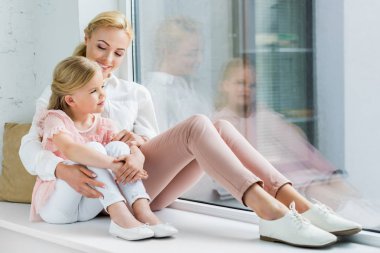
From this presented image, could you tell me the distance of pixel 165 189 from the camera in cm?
237

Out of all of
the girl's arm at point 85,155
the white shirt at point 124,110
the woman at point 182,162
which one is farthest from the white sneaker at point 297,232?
the white shirt at point 124,110

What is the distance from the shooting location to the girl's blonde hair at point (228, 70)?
7.82ft

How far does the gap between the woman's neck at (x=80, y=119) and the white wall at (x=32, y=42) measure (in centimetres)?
56

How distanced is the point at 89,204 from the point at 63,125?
0.96 feet

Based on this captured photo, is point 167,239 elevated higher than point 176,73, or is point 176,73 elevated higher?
point 176,73

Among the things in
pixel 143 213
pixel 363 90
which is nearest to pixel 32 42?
pixel 143 213

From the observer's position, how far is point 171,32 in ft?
8.91

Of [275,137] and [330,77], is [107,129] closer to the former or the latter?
[275,137]

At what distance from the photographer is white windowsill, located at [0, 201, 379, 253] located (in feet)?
6.28

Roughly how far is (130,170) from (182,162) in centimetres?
18

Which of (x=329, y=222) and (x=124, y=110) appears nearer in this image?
(x=329, y=222)

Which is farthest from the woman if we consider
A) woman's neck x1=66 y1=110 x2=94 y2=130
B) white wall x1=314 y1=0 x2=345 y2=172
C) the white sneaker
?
white wall x1=314 y1=0 x2=345 y2=172

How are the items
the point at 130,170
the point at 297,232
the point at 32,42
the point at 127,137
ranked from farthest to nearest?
the point at 32,42
the point at 127,137
the point at 130,170
the point at 297,232

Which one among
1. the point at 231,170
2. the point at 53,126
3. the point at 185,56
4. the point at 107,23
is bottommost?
the point at 231,170
